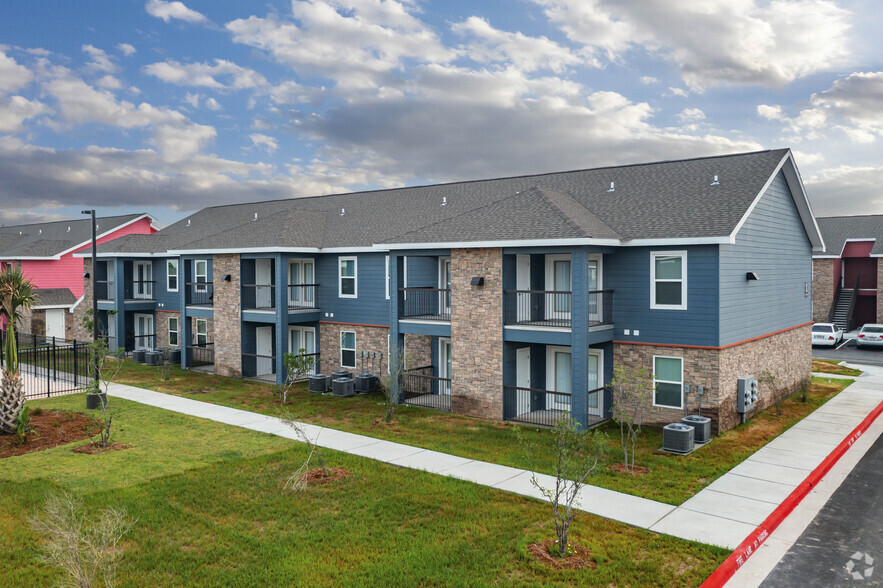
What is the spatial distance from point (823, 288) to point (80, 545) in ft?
161

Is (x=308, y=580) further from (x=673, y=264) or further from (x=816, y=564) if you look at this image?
(x=673, y=264)

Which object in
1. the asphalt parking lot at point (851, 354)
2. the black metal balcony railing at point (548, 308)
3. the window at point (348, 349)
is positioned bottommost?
the asphalt parking lot at point (851, 354)

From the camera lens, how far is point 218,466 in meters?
14.0

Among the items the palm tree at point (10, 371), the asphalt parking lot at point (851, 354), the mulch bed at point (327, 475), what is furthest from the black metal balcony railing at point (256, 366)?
the asphalt parking lot at point (851, 354)

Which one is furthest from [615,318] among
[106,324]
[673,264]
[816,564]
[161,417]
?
[106,324]

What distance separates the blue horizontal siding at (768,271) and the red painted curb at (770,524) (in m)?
3.76

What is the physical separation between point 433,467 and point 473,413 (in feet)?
17.6

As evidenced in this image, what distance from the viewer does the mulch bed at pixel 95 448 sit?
15.2 m

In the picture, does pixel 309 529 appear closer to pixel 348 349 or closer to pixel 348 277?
pixel 348 349

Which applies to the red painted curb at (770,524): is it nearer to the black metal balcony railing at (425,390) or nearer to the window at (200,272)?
the black metal balcony railing at (425,390)

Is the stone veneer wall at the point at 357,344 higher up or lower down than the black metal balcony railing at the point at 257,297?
lower down

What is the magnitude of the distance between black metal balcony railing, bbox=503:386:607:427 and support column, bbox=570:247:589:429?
3.75 ft

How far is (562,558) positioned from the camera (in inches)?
371

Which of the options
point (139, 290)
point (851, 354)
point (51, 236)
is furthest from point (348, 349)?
point (51, 236)
